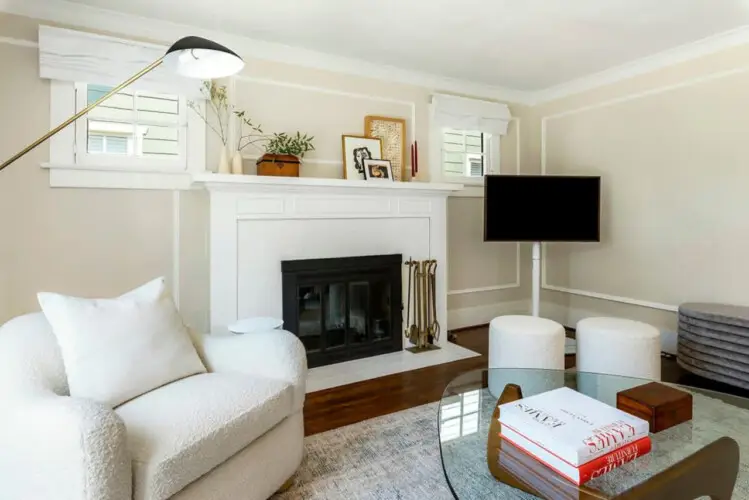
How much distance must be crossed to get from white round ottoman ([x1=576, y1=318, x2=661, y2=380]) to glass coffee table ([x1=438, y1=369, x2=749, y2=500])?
0.79m

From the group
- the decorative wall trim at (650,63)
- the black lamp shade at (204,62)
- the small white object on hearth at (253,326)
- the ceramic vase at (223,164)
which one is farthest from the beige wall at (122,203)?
the decorative wall trim at (650,63)

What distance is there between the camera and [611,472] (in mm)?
1251

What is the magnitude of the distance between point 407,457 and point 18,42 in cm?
326

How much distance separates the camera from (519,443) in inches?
53.5

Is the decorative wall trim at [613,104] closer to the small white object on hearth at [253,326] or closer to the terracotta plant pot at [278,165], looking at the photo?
the terracotta plant pot at [278,165]

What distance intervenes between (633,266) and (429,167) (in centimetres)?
201

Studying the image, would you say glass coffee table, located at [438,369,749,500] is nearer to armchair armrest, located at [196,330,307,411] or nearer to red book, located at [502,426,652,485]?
red book, located at [502,426,652,485]

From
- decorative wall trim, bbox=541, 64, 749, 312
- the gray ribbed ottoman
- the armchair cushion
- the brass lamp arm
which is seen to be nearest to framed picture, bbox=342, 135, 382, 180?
the brass lamp arm

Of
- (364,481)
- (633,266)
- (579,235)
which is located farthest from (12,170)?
(633,266)

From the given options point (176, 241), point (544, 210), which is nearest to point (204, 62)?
point (176, 241)

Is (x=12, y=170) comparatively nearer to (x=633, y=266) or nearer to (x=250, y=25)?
(x=250, y=25)

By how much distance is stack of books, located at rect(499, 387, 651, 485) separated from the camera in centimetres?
121

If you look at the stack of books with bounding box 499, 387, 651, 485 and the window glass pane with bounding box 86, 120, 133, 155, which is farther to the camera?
the window glass pane with bounding box 86, 120, 133, 155

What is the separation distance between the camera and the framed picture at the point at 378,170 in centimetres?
370
